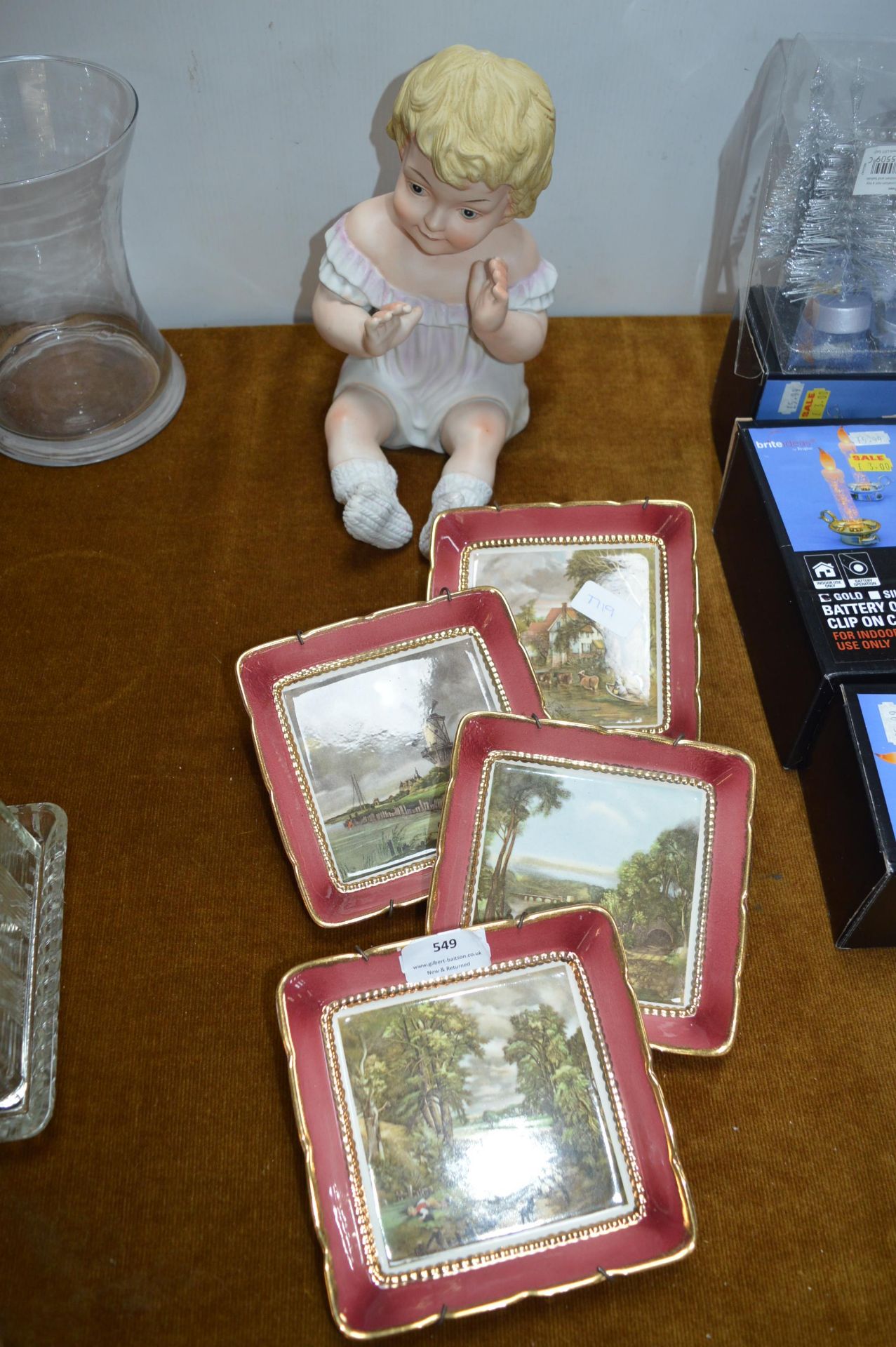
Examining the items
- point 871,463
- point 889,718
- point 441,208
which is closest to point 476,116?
point 441,208

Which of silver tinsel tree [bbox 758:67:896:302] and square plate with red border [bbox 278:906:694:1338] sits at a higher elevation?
silver tinsel tree [bbox 758:67:896:302]

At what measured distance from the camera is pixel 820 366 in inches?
49.5

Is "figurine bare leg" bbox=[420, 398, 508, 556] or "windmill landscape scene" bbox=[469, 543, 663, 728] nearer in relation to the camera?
"windmill landscape scene" bbox=[469, 543, 663, 728]

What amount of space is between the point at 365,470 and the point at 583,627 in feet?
1.07

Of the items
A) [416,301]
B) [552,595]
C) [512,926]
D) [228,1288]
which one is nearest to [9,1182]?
[228,1288]

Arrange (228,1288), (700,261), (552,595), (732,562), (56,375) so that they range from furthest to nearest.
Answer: (700,261) → (56,375) → (732,562) → (552,595) → (228,1288)

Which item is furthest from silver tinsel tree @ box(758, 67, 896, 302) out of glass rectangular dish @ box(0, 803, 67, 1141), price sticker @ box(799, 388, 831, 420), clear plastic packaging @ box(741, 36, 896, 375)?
glass rectangular dish @ box(0, 803, 67, 1141)

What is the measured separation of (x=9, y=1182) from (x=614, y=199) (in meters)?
1.38

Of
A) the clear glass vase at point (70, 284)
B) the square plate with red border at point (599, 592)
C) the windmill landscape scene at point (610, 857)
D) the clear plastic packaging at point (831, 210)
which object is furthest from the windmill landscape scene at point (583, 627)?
the clear glass vase at point (70, 284)

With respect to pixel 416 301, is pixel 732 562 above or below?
below

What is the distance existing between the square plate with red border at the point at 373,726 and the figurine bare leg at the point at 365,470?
182 millimetres

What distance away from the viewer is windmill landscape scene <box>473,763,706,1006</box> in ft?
3.22

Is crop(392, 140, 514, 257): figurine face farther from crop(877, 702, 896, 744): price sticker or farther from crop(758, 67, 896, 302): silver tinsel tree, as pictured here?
crop(877, 702, 896, 744): price sticker

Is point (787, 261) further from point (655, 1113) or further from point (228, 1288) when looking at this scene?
point (228, 1288)
